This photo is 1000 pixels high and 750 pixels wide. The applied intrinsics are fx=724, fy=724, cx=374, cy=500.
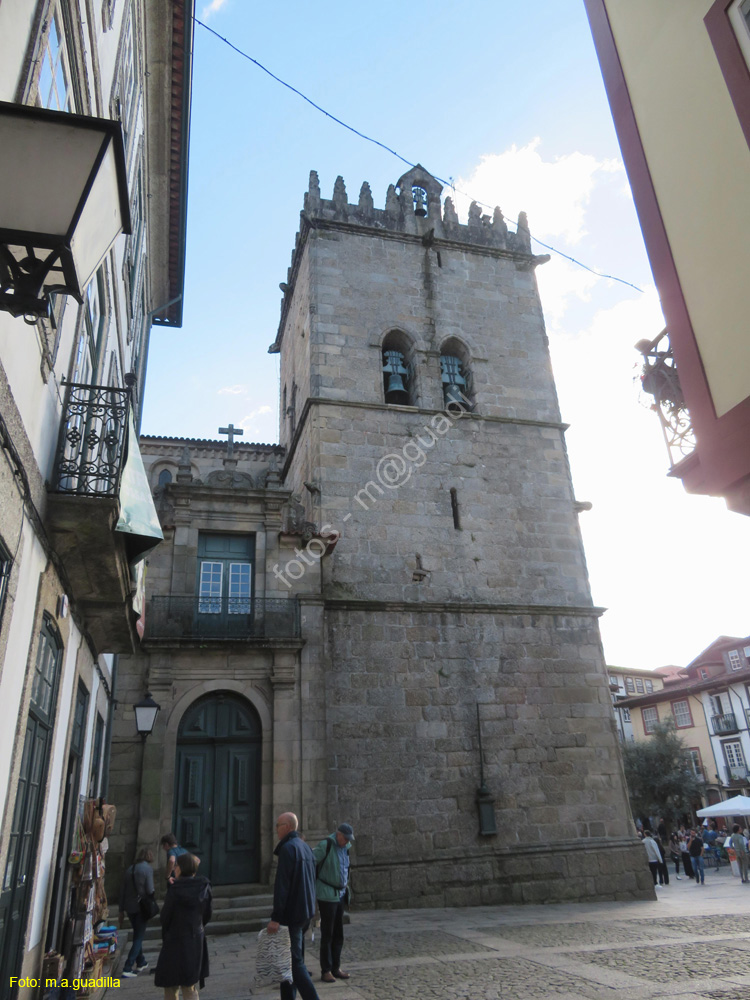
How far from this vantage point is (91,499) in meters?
5.61

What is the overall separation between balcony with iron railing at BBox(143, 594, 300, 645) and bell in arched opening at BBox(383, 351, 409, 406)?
5.87m

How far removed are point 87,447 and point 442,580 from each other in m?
9.22

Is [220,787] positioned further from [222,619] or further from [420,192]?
[420,192]

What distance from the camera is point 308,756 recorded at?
11.8 m

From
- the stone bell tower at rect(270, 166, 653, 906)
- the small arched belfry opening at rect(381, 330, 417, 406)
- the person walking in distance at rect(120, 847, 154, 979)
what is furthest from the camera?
the small arched belfry opening at rect(381, 330, 417, 406)

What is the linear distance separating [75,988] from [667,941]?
6133 mm

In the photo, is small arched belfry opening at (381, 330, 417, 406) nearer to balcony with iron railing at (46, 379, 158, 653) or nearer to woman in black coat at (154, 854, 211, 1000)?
balcony with iron railing at (46, 379, 158, 653)

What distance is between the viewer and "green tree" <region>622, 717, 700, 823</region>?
32.1m

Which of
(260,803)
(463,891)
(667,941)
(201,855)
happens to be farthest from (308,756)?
(667,941)

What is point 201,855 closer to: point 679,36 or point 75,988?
point 75,988

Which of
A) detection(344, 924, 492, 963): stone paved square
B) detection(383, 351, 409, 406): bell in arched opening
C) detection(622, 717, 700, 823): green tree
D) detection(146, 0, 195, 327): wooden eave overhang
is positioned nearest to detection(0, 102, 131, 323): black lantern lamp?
detection(344, 924, 492, 963): stone paved square

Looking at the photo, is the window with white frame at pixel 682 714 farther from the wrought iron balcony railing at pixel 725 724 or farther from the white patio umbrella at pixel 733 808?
the white patio umbrella at pixel 733 808

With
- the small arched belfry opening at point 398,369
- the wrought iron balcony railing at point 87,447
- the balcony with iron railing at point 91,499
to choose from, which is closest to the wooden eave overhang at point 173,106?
the small arched belfry opening at point 398,369

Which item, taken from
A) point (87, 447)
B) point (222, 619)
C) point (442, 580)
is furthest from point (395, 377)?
point (87, 447)
